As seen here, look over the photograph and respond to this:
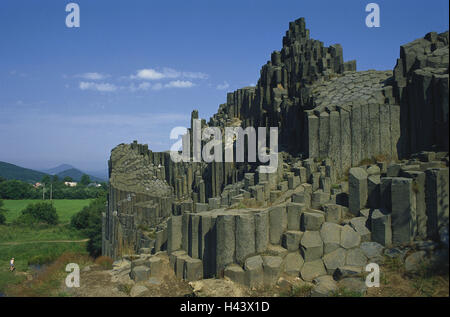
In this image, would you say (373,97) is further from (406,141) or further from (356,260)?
(356,260)

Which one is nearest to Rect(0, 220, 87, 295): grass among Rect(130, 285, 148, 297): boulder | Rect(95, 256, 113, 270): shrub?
Rect(95, 256, 113, 270): shrub

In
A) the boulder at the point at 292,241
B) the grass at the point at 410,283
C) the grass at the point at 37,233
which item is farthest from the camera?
the grass at the point at 37,233

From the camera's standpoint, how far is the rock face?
305 inches

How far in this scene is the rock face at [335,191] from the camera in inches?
305

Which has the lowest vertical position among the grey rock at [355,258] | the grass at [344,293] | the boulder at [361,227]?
the grass at [344,293]

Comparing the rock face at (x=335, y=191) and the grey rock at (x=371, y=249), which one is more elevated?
the rock face at (x=335, y=191)

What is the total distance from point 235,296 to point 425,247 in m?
4.29

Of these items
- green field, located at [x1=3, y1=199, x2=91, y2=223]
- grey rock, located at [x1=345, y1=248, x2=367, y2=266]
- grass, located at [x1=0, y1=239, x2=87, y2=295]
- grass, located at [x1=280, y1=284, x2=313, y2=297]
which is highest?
grey rock, located at [x1=345, y1=248, x2=367, y2=266]

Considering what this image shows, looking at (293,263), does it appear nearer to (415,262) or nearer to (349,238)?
(349,238)

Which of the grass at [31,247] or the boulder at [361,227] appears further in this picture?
the grass at [31,247]

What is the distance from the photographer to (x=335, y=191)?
9695 millimetres

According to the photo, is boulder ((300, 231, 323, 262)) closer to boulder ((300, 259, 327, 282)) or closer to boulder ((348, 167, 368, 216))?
boulder ((300, 259, 327, 282))

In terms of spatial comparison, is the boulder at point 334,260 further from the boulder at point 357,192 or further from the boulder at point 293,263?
the boulder at point 357,192

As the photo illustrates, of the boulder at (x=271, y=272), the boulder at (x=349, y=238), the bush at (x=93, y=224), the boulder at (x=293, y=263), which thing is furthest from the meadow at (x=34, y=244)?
the boulder at (x=349, y=238)
